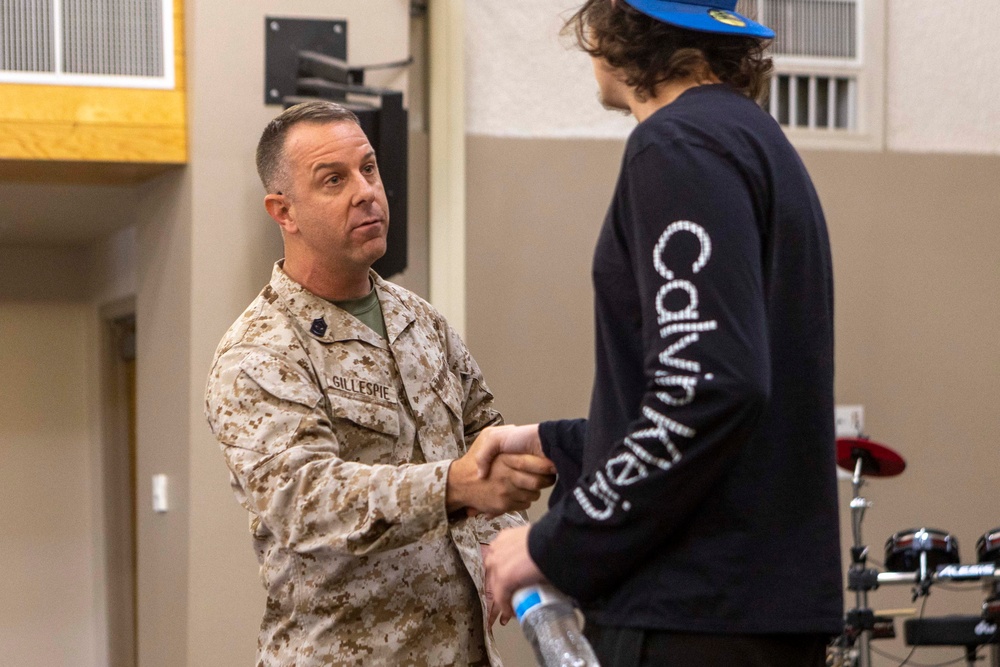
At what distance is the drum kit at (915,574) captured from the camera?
13.8ft

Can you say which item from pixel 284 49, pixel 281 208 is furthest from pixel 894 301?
pixel 281 208

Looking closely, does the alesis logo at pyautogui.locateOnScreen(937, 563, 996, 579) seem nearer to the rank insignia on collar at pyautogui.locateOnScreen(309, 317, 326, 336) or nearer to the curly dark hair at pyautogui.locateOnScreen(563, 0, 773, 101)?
the rank insignia on collar at pyautogui.locateOnScreen(309, 317, 326, 336)

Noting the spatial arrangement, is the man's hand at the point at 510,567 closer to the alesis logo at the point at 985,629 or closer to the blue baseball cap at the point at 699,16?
the blue baseball cap at the point at 699,16

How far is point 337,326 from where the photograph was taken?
2094mm

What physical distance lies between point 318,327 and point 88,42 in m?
2.54

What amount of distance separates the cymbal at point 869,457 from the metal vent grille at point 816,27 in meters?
1.65

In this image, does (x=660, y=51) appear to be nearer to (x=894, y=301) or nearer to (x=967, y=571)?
(x=967, y=571)

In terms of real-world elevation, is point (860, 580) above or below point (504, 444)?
below

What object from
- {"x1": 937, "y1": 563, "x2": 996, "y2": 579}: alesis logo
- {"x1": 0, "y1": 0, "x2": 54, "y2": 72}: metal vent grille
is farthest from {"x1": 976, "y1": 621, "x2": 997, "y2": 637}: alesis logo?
{"x1": 0, "y1": 0, "x2": 54, "y2": 72}: metal vent grille

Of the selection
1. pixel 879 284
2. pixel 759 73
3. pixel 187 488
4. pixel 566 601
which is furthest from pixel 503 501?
pixel 879 284

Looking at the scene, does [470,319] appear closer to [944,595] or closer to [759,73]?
[944,595]

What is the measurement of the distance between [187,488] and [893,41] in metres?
3.34

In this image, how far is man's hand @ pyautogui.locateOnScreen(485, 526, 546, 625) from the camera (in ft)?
4.22

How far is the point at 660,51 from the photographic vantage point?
1403mm
